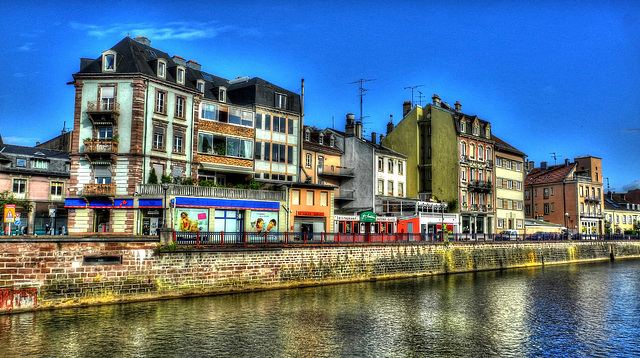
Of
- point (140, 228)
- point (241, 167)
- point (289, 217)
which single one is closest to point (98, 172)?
point (140, 228)

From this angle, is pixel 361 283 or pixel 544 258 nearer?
pixel 361 283

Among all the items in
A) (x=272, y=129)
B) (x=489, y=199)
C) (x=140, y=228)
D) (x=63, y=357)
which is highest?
(x=272, y=129)

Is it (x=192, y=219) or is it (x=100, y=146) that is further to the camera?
(x=192, y=219)

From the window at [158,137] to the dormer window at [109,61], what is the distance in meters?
5.61

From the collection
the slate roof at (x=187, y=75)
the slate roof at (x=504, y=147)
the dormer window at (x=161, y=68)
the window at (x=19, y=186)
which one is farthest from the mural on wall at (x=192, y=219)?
the slate roof at (x=504, y=147)

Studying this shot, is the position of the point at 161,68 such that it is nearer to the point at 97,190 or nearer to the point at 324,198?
the point at 97,190

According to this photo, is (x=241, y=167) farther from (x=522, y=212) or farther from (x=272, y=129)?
(x=522, y=212)

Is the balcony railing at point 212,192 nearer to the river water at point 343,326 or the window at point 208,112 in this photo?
the window at point 208,112

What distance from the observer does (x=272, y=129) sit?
49281mm

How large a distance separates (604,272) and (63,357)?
49.7m

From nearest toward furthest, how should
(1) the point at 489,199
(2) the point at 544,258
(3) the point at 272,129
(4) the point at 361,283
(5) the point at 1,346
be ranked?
(5) the point at 1,346, (4) the point at 361,283, (3) the point at 272,129, (2) the point at 544,258, (1) the point at 489,199

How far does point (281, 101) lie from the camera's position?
50.9 m

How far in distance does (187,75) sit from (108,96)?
8.14 m

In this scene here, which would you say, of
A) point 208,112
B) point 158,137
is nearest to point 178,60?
point 208,112
